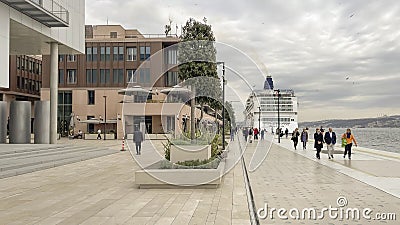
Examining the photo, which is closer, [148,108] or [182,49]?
[182,49]

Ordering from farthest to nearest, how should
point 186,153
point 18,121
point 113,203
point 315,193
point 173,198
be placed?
point 18,121 → point 186,153 → point 315,193 → point 173,198 → point 113,203

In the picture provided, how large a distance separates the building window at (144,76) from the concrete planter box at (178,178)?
50.4 m

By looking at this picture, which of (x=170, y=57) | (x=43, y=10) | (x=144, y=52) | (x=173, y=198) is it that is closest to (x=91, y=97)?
(x=144, y=52)

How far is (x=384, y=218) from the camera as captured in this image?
835 cm

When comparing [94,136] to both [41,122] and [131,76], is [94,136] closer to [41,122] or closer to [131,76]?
[131,76]

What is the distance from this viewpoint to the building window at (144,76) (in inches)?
2447

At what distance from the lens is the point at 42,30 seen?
97.2 feet

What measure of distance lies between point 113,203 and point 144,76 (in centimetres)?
5340

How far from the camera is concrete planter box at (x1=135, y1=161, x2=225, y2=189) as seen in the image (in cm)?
1224

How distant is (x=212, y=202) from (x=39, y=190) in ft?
16.4

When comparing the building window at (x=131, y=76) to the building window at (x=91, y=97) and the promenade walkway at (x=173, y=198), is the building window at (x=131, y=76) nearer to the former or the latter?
the building window at (x=91, y=97)

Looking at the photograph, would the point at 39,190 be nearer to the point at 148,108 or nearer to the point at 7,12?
the point at 7,12

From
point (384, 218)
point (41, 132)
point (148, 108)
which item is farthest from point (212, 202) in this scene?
point (148, 108)

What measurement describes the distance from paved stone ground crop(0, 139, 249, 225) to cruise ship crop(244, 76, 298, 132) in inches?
2400
